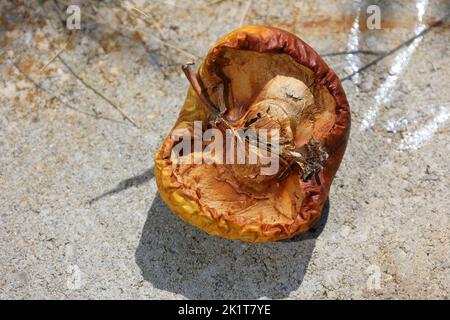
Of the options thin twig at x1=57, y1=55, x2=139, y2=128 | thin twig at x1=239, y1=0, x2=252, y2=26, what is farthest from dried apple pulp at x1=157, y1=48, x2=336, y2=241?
thin twig at x1=239, y1=0, x2=252, y2=26

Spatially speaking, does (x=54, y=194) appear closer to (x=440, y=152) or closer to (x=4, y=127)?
(x=4, y=127)

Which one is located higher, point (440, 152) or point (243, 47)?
point (243, 47)

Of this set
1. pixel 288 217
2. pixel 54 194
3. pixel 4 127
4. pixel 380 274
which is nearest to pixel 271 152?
pixel 288 217

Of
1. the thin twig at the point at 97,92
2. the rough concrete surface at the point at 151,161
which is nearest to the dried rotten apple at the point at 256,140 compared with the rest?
the rough concrete surface at the point at 151,161

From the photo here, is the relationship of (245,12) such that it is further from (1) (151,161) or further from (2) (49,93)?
(2) (49,93)

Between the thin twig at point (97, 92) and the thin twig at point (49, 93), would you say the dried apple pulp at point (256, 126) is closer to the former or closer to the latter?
the thin twig at point (97, 92)

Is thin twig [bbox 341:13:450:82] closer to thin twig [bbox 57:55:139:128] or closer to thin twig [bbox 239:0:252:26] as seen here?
thin twig [bbox 239:0:252:26]
